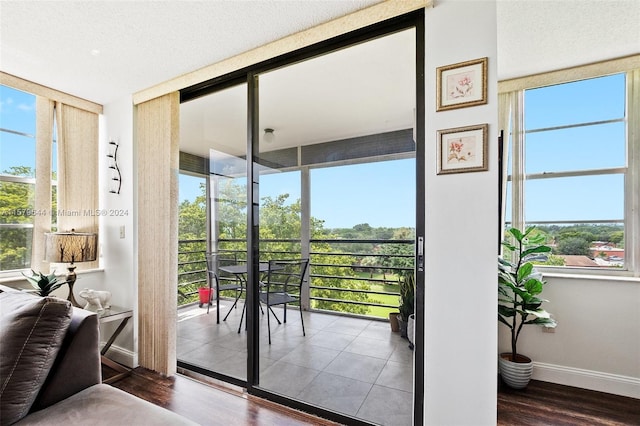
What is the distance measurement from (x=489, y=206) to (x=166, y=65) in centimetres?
236

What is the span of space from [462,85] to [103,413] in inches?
83.4

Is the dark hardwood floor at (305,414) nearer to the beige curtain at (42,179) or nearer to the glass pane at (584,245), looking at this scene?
the glass pane at (584,245)

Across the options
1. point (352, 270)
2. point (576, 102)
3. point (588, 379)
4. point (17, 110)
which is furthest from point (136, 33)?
point (588, 379)

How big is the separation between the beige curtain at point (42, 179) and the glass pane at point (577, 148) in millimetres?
4172

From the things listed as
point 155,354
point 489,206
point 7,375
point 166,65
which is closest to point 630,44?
point 489,206

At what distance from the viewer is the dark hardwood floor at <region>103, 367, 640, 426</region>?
1843 mm

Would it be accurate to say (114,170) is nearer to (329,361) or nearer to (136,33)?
(136,33)

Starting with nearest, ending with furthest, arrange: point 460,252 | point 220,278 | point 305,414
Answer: point 460,252
point 305,414
point 220,278

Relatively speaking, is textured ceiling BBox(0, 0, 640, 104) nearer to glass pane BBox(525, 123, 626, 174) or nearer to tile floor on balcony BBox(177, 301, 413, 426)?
glass pane BBox(525, 123, 626, 174)

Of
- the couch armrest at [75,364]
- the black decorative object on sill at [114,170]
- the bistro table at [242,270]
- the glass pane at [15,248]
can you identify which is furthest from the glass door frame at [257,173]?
the glass pane at [15,248]

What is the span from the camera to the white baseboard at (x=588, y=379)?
6.89 ft

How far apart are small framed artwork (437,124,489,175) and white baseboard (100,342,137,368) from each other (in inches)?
115

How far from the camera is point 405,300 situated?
176 cm

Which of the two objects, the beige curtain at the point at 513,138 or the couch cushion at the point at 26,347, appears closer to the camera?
the couch cushion at the point at 26,347
